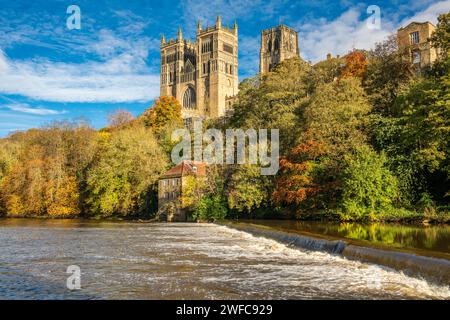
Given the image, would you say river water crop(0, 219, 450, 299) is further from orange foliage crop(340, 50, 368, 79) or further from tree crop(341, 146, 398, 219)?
orange foliage crop(340, 50, 368, 79)

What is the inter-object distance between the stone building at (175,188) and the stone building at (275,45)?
9262 centimetres

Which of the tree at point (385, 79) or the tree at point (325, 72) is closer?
the tree at point (385, 79)

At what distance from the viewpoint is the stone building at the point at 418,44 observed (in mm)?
46469

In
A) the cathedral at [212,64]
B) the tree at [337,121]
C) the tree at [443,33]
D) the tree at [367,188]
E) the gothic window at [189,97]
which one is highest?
the cathedral at [212,64]

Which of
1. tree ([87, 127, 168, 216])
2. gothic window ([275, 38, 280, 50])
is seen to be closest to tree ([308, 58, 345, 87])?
tree ([87, 127, 168, 216])

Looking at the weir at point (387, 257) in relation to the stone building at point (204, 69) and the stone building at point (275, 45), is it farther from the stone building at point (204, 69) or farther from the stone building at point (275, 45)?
the stone building at point (275, 45)

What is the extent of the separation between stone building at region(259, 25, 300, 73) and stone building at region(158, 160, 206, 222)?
304 feet

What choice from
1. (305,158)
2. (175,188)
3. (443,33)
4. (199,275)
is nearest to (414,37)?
(443,33)

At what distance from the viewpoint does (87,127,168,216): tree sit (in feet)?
167

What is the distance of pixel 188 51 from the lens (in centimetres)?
15338

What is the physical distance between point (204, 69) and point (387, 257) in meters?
133

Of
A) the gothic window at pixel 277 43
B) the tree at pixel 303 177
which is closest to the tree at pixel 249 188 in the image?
the tree at pixel 303 177

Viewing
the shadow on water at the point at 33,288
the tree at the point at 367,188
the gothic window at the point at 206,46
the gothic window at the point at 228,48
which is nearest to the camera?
the shadow on water at the point at 33,288
